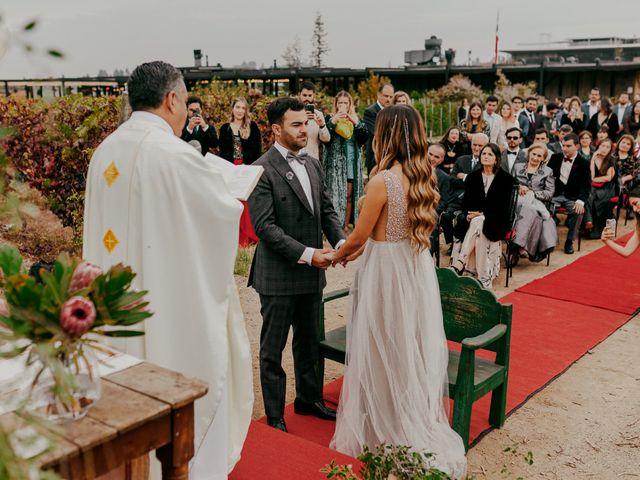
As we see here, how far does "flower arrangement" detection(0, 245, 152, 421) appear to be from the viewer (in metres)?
1.73

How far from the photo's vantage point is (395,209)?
3676mm

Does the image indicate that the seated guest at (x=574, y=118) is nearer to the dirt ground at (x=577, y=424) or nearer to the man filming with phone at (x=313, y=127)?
the man filming with phone at (x=313, y=127)

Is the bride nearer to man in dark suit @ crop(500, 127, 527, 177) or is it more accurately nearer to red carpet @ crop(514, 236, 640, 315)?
red carpet @ crop(514, 236, 640, 315)

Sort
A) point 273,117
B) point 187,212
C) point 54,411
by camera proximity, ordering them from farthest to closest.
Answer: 1. point 273,117
2. point 187,212
3. point 54,411

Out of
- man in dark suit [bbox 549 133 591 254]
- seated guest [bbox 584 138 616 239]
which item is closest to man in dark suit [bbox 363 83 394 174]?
man in dark suit [bbox 549 133 591 254]

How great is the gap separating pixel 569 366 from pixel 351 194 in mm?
4827

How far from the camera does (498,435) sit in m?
4.43

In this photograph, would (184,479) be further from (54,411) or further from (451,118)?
(451,118)

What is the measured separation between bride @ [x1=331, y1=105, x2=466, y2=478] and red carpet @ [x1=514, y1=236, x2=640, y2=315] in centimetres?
384

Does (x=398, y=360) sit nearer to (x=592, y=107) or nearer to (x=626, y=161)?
(x=626, y=161)

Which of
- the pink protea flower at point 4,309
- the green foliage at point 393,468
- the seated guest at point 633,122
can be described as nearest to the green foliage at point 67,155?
the green foliage at point 393,468

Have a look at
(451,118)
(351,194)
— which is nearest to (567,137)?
(351,194)

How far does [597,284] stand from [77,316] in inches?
280

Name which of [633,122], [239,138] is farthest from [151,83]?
[633,122]
